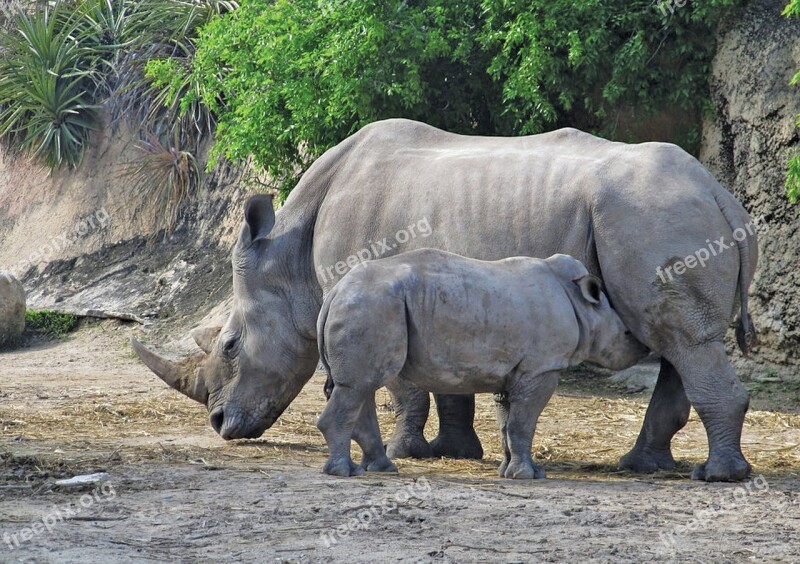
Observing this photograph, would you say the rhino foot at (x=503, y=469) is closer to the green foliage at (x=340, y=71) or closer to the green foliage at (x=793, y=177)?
the green foliage at (x=793, y=177)

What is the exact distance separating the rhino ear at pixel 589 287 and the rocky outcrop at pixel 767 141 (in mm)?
4738

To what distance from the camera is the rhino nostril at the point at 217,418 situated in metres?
7.63

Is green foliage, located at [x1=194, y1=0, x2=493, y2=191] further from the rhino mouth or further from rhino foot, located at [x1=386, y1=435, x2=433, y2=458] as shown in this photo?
rhino foot, located at [x1=386, y1=435, x2=433, y2=458]

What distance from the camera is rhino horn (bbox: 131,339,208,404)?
7.79m

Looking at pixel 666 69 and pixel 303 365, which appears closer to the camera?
pixel 303 365

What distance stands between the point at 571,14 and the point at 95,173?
29.7ft

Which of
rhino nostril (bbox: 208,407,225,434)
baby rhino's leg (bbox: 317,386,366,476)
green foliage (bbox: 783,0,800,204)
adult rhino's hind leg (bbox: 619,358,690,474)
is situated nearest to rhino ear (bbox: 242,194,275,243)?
rhino nostril (bbox: 208,407,225,434)

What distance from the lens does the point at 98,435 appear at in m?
7.69

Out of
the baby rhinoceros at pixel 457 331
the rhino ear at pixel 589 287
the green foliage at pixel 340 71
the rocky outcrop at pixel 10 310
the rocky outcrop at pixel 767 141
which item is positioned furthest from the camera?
the rocky outcrop at pixel 10 310

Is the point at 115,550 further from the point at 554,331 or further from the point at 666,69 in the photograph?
the point at 666,69

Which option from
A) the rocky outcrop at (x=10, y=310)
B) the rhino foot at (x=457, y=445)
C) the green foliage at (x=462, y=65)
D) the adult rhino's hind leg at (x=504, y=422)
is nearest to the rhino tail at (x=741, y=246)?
the adult rhino's hind leg at (x=504, y=422)

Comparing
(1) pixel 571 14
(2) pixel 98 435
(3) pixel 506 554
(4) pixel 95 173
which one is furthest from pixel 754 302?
(4) pixel 95 173

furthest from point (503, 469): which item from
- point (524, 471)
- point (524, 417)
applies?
point (524, 417)

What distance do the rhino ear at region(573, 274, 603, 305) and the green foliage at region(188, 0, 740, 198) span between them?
15.5 feet
